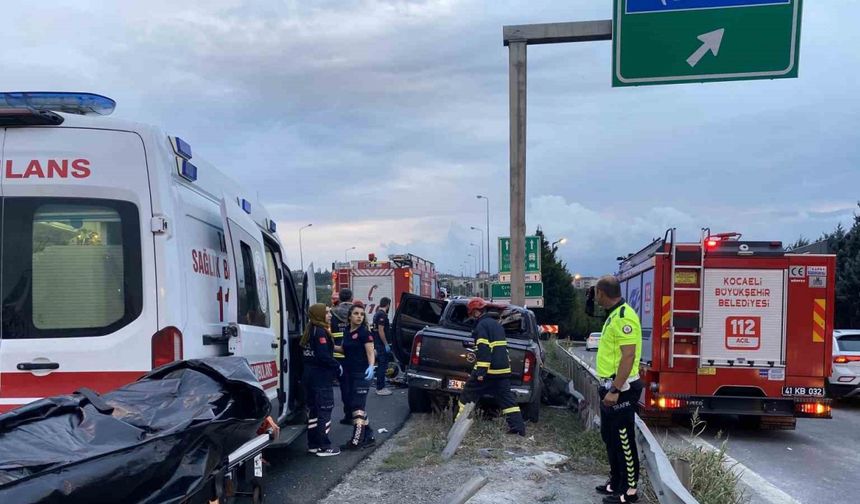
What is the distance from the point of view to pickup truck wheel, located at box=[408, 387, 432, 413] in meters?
9.61

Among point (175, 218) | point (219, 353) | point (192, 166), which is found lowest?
Result: point (219, 353)

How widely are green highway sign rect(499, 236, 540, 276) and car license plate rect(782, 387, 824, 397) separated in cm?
768

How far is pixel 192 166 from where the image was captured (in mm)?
4352

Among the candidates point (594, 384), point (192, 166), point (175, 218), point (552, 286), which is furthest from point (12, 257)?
point (552, 286)

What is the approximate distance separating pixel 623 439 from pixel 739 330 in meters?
Result: 4.67

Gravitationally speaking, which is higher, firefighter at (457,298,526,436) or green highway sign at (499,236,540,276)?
green highway sign at (499,236,540,276)

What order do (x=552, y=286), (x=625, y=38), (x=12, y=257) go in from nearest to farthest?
1. (x=12, y=257)
2. (x=625, y=38)
3. (x=552, y=286)

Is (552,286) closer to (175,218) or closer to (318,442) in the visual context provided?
(318,442)

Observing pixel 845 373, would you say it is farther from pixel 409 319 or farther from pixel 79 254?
pixel 79 254

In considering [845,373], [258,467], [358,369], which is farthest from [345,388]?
[845,373]

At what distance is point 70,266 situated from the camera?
3.78 meters

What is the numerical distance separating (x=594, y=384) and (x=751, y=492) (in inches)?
80.1

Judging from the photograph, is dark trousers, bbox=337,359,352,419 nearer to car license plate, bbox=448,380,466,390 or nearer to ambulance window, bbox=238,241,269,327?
car license plate, bbox=448,380,466,390

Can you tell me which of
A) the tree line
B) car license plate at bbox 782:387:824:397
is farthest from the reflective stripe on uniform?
the tree line
